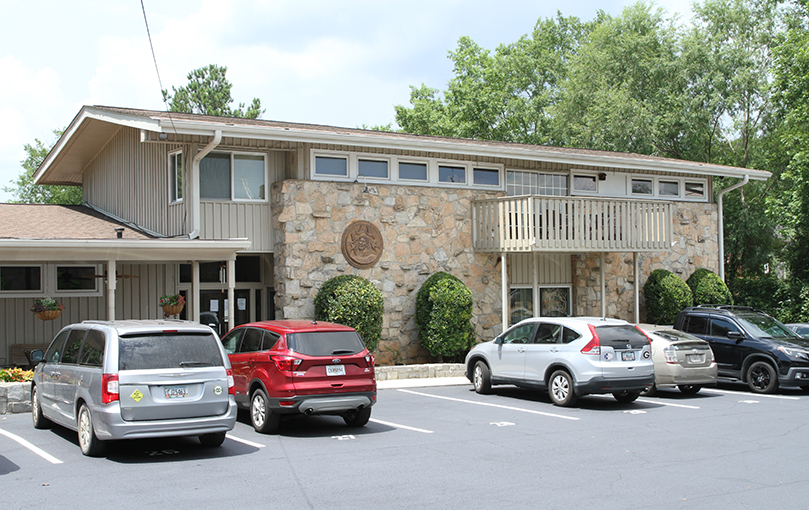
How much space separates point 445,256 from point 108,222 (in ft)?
28.4

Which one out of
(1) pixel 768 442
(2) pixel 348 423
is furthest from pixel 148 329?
(1) pixel 768 442

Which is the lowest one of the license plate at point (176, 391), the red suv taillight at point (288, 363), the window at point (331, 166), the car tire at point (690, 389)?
the car tire at point (690, 389)

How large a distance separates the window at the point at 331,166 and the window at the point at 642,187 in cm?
1007

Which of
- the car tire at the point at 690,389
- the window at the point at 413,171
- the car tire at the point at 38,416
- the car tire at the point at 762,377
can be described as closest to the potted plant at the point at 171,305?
the car tire at the point at 38,416

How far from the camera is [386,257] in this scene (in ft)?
60.4

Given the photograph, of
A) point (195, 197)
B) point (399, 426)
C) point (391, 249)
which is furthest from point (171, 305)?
point (399, 426)

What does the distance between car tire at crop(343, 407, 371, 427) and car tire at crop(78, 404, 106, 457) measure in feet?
11.9

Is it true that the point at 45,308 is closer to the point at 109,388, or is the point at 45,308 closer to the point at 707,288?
the point at 109,388

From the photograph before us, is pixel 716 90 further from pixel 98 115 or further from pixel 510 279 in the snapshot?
pixel 98 115

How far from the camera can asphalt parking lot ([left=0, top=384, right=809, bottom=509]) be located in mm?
7008

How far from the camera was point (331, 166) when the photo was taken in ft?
58.7

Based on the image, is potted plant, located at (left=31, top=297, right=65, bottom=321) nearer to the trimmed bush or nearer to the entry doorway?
the entry doorway

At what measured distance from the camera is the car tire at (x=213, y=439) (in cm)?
928

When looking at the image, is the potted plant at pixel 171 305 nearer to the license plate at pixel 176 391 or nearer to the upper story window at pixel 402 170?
the upper story window at pixel 402 170
